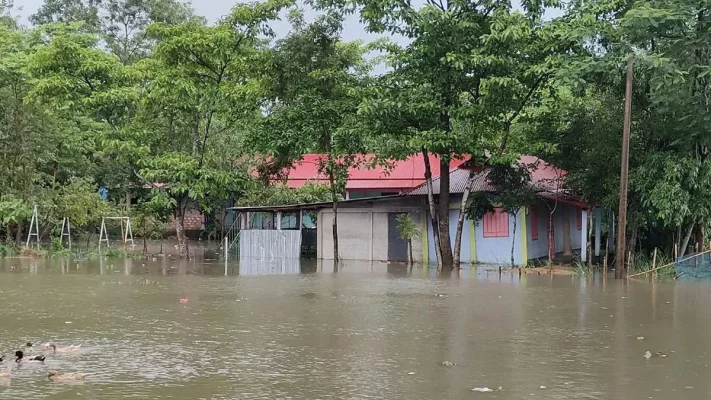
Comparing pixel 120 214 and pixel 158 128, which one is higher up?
pixel 158 128

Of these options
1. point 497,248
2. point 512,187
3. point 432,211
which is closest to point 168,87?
point 432,211

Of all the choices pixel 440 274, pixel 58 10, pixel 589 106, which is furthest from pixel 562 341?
pixel 58 10

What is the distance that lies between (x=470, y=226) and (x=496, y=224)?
832 millimetres

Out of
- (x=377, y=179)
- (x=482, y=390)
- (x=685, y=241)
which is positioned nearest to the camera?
(x=482, y=390)

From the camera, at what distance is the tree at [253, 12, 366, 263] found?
21.7m

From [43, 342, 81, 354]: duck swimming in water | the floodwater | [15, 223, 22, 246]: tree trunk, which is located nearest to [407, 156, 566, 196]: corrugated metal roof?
the floodwater

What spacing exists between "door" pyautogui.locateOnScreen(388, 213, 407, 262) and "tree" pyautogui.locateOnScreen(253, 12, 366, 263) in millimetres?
2700

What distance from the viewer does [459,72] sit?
19.0m

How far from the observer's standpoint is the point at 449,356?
7.59 metres

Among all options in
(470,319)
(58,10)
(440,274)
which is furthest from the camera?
(58,10)

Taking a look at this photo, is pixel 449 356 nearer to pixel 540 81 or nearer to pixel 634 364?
pixel 634 364

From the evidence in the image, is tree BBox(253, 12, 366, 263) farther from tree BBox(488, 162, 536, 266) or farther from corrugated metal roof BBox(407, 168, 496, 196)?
tree BBox(488, 162, 536, 266)

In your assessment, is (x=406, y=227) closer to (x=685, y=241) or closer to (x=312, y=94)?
(x=312, y=94)

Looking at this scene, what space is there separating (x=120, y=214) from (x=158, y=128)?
17.4 feet
